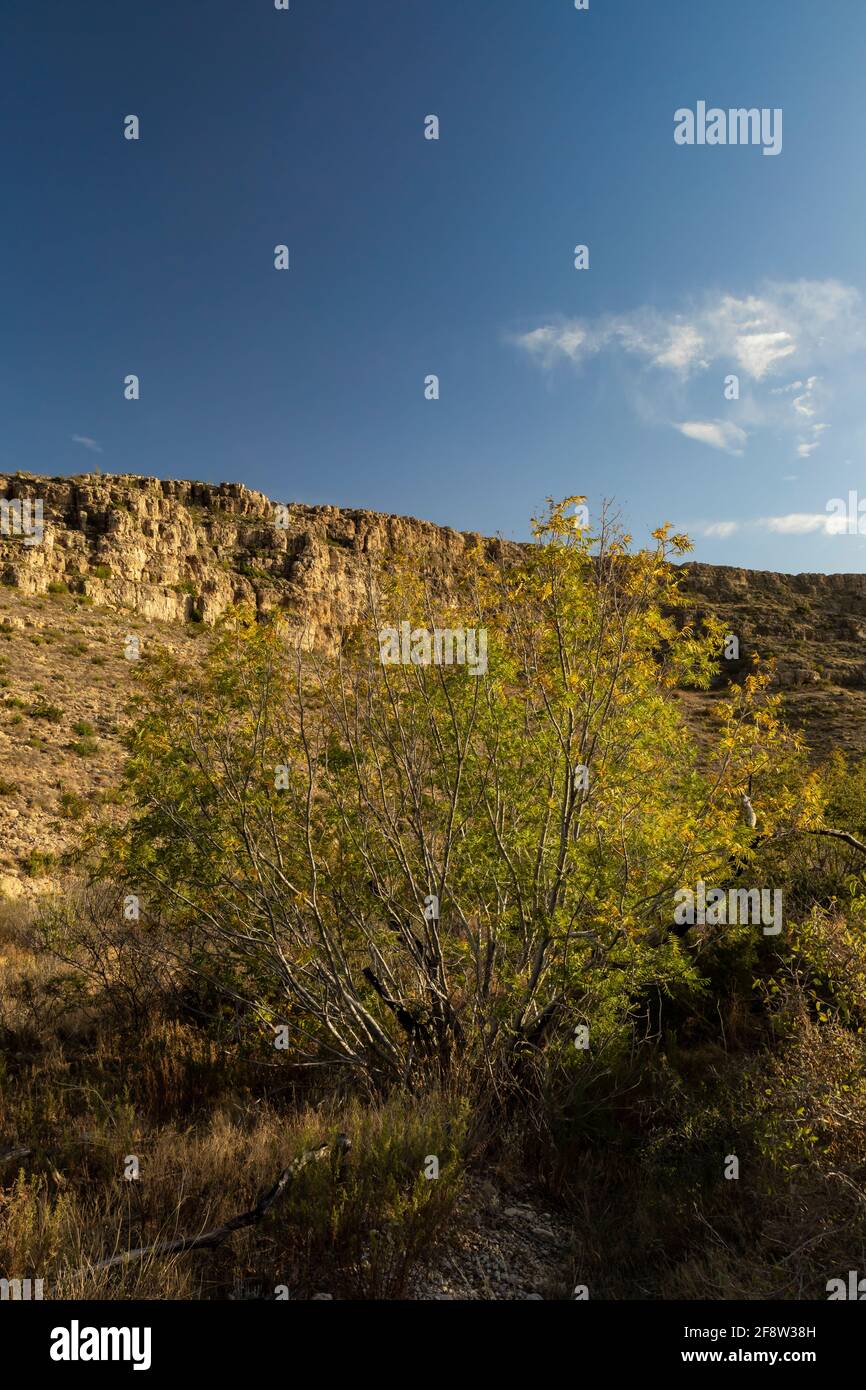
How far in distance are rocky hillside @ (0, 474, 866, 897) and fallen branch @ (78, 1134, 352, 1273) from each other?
3.47 metres

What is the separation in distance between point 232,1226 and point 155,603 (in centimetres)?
3482

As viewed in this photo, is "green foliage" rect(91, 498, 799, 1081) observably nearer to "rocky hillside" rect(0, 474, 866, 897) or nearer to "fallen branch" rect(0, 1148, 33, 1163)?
"rocky hillside" rect(0, 474, 866, 897)

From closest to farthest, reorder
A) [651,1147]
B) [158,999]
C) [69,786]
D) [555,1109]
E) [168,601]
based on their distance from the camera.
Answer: [651,1147] → [555,1109] → [158,999] → [69,786] → [168,601]

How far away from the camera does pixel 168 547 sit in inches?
1593

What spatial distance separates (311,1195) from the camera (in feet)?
11.3

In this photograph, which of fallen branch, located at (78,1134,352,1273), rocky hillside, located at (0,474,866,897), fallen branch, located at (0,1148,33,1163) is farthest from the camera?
rocky hillside, located at (0,474,866,897)

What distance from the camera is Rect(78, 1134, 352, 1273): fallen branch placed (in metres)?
2.93

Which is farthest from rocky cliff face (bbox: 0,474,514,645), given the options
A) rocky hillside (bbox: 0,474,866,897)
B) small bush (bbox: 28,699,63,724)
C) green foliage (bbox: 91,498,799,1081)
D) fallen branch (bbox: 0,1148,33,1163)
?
fallen branch (bbox: 0,1148,33,1163)

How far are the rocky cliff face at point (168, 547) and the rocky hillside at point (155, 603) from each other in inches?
4.7

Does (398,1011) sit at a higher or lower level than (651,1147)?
higher

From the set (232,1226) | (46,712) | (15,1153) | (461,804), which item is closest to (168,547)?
(46,712)

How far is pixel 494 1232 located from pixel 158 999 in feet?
13.8
